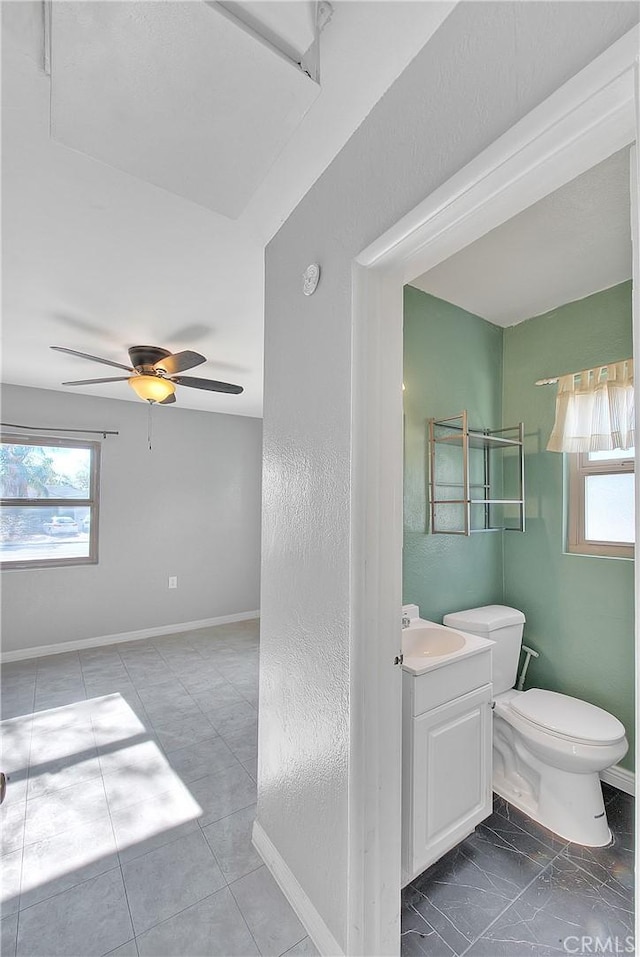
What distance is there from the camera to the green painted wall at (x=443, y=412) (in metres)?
2.11

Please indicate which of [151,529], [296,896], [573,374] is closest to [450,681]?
[296,896]

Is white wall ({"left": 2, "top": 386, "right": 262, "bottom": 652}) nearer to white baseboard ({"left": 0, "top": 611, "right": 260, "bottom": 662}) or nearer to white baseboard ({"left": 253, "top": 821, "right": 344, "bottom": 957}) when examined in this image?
white baseboard ({"left": 0, "top": 611, "right": 260, "bottom": 662})

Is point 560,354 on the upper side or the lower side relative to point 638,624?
upper

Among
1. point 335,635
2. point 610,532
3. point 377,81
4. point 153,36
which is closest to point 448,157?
point 377,81

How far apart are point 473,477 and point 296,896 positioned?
1937mm

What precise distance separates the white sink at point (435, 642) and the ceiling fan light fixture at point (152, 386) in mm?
2125

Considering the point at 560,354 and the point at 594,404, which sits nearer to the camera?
the point at 594,404

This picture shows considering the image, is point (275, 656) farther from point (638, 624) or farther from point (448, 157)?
point (448, 157)

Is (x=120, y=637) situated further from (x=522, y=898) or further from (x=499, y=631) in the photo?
(x=522, y=898)

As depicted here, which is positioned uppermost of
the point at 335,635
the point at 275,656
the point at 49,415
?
the point at 49,415

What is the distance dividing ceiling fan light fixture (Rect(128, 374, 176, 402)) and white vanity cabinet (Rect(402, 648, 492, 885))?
2314 mm

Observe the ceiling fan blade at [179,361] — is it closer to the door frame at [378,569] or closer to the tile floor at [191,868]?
the door frame at [378,569]

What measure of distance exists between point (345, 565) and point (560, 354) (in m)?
1.87

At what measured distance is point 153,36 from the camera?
90 centimetres
